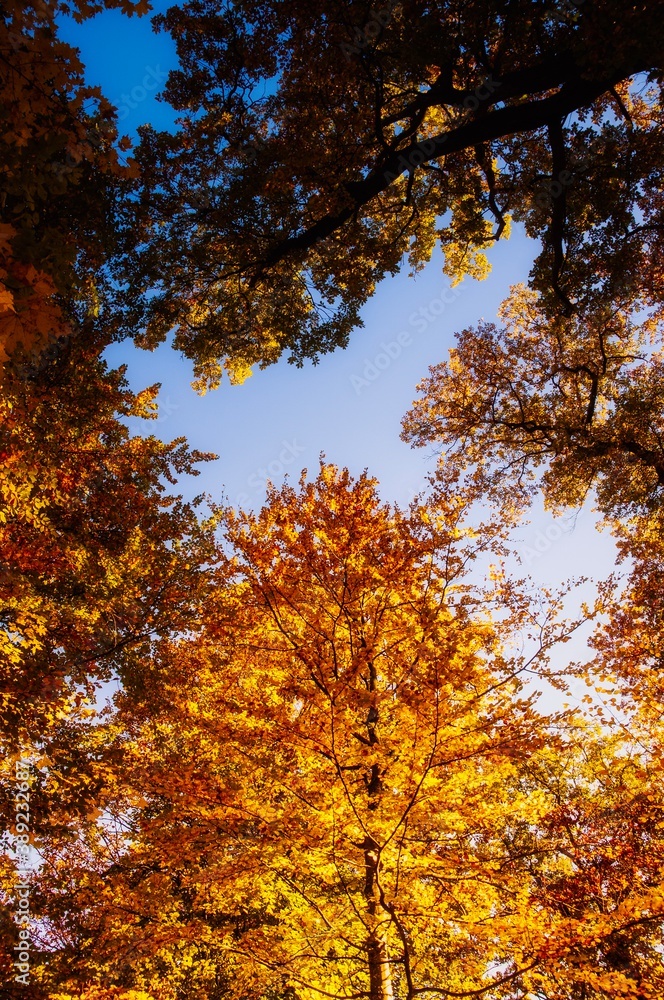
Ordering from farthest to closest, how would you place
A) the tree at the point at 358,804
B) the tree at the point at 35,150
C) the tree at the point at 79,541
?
the tree at the point at 79,541
the tree at the point at 358,804
the tree at the point at 35,150

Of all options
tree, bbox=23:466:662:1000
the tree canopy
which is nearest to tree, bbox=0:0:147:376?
the tree canopy

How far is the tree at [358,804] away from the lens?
4.46 meters

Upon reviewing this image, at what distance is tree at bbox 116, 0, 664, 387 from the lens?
6.41m

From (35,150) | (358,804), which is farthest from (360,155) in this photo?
(358,804)

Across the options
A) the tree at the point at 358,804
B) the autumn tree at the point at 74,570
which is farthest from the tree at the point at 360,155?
the tree at the point at 358,804

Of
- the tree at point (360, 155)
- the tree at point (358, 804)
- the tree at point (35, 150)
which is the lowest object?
the tree at point (358, 804)

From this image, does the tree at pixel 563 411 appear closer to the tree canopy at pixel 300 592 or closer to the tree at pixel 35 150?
the tree canopy at pixel 300 592

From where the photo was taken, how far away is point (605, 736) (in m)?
8.74

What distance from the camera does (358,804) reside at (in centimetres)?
467

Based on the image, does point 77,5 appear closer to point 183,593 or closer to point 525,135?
point 183,593

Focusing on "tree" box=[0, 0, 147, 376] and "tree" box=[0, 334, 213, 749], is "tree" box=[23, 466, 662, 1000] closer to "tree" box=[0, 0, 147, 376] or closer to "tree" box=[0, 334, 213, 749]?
"tree" box=[0, 334, 213, 749]

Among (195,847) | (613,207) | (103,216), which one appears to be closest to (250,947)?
(195,847)

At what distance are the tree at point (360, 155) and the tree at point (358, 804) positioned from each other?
4221 mm

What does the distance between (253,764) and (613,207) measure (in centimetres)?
875
